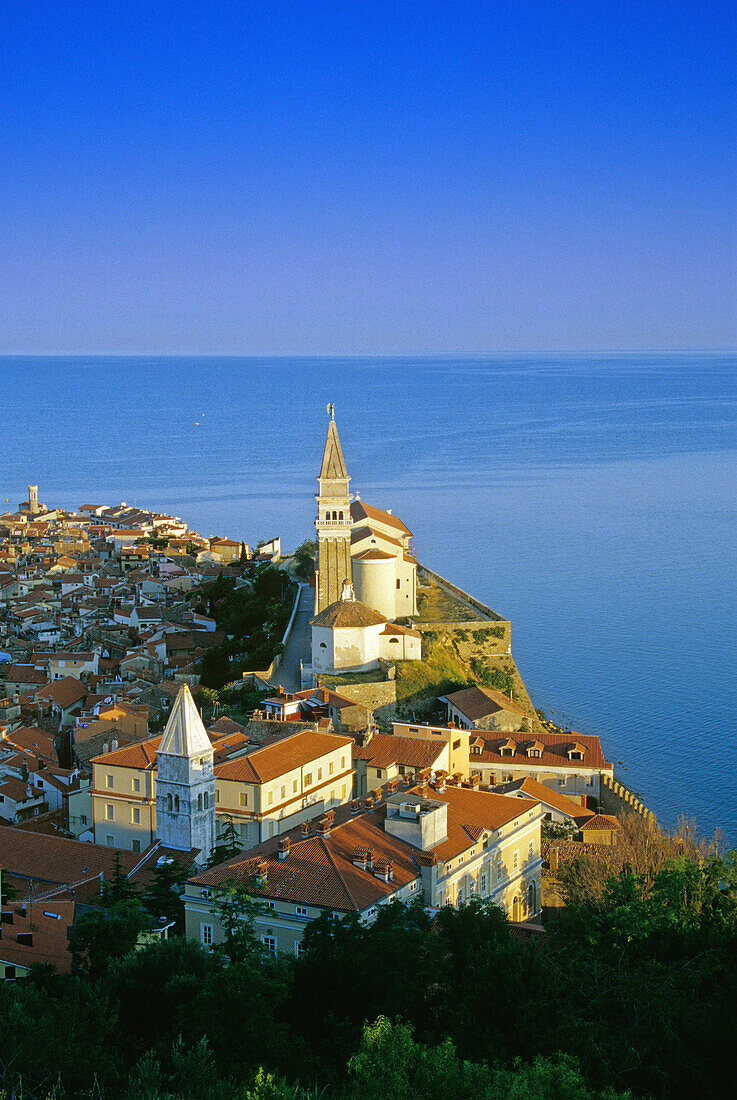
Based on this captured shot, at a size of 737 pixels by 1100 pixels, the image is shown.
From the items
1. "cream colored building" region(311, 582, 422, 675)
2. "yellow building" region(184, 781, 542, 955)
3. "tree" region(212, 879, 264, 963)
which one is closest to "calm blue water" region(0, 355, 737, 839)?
"cream colored building" region(311, 582, 422, 675)

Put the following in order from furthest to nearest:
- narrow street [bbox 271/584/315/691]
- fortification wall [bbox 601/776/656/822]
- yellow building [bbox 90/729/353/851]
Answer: narrow street [bbox 271/584/315/691]
fortification wall [bbox 601/776/656/822]
yellow building [bbox 90/729/353/851]

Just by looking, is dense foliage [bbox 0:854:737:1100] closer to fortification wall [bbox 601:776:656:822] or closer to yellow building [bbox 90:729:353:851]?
yellow building [bbox 90:729:353:851]

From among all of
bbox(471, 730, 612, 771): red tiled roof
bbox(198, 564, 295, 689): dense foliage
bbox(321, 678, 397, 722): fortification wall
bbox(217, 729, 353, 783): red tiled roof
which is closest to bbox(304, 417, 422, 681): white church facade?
bbox(321, 678, 397, 722): fortification wall

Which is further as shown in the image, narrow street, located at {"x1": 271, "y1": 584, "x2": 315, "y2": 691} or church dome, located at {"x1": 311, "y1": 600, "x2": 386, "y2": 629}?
narrow street, located at {"x1": 271, "y1": 584, "x2": 315, "y2": 691}

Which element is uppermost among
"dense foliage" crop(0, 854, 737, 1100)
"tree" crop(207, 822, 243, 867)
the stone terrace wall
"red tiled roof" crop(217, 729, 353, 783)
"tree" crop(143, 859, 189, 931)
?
the stone terrace wall

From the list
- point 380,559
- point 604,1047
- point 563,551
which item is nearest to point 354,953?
point 604,1047

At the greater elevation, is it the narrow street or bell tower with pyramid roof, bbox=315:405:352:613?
bell tower with pyramid roof, bbox=315:405:352:613

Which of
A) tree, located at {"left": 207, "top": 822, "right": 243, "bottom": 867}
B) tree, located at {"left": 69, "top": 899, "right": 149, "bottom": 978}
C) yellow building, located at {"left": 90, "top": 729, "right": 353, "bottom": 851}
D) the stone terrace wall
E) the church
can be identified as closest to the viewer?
tree, located at {"left": 69, "top": 899, "right": 149, "bottom": 978}

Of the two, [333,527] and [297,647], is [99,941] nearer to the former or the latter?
[297,647]
